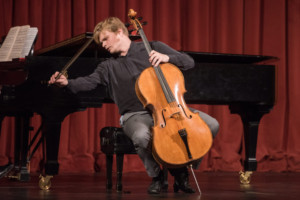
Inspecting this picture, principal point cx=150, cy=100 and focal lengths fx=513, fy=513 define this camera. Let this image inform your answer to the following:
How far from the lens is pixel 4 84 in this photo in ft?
9.20

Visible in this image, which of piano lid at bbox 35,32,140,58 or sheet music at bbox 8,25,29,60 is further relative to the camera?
sheet music at bbox 8,25,29,60

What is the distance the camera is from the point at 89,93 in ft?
9.50

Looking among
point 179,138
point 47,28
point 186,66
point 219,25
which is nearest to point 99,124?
point 47,28

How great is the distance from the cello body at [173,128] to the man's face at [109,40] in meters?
0.33

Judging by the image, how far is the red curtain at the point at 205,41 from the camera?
14.8ft

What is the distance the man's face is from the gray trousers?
1.19 ft

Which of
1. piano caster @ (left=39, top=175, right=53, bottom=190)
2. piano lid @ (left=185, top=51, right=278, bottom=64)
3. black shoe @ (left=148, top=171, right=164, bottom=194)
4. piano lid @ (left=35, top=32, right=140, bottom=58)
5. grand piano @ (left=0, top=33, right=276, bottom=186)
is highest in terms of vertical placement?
piano lid @ (left=35, top=32, right=140, bottom=58)

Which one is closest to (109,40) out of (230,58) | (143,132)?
(143,132)

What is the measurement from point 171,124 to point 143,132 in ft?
0.55

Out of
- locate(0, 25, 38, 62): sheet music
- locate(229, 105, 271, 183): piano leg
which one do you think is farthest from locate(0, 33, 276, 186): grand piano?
locate(0, 25, 38, 62): sheet music

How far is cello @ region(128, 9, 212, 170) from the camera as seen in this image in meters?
2.28

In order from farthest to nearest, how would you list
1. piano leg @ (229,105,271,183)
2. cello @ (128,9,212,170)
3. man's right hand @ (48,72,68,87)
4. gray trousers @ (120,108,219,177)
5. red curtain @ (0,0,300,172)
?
red curtain @ (0,0,300,172) < piano leg @ (229,105,271,183) < man's right hand @ (48,72,68,87) < gray trousers @ (120,108,219,177) < cello @ (128,9,212,170)

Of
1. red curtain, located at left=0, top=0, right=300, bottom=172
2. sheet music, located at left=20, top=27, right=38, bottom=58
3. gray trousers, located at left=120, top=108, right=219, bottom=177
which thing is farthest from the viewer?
red curtain, located at left=0, top=0, right=300, bottom=172

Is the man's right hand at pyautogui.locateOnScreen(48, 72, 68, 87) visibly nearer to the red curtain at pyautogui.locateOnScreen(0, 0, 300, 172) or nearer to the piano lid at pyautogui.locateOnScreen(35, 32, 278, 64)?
the piano lid at pyautogui.locateOnScreen(35, 32, 278, 64)
